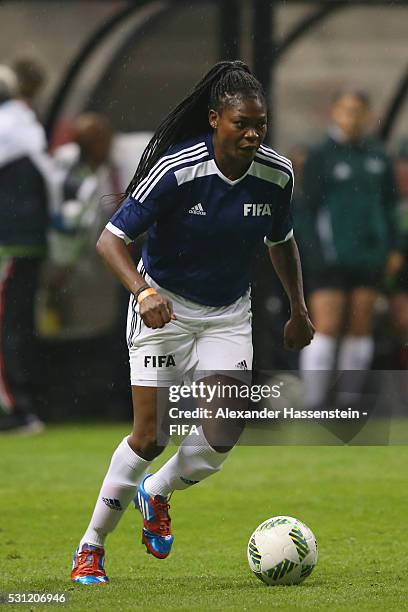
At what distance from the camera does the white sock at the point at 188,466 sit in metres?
5.98

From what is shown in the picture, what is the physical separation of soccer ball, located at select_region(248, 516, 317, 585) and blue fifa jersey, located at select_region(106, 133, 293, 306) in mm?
972

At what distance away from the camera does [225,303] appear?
20.1 feet

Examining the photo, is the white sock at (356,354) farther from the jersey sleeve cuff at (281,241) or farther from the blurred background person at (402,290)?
the jersey sleeve cuff at (281,241)

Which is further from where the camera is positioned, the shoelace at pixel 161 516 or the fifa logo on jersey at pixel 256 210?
the shoelace at pixel 161 516

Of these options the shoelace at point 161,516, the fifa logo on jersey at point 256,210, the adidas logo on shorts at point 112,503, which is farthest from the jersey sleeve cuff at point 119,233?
the shoelace at point 161,516

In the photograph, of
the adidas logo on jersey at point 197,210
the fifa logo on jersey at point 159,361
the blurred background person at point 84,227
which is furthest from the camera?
the blurred background person at point 84,227

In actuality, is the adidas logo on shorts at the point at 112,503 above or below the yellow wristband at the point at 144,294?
below

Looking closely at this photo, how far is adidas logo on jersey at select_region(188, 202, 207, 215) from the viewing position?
587 cm

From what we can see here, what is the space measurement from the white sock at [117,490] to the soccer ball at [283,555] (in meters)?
0.53

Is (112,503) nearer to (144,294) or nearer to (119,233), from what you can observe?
(144,294)

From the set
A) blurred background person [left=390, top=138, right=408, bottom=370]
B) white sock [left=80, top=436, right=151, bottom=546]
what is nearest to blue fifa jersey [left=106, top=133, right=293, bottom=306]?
white sock [left=80, top=436, right=151, bottom=546]

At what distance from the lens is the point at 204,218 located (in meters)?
5.89

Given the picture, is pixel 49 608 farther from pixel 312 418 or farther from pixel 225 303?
pixel 312 418

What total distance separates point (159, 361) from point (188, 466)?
1.47ft
